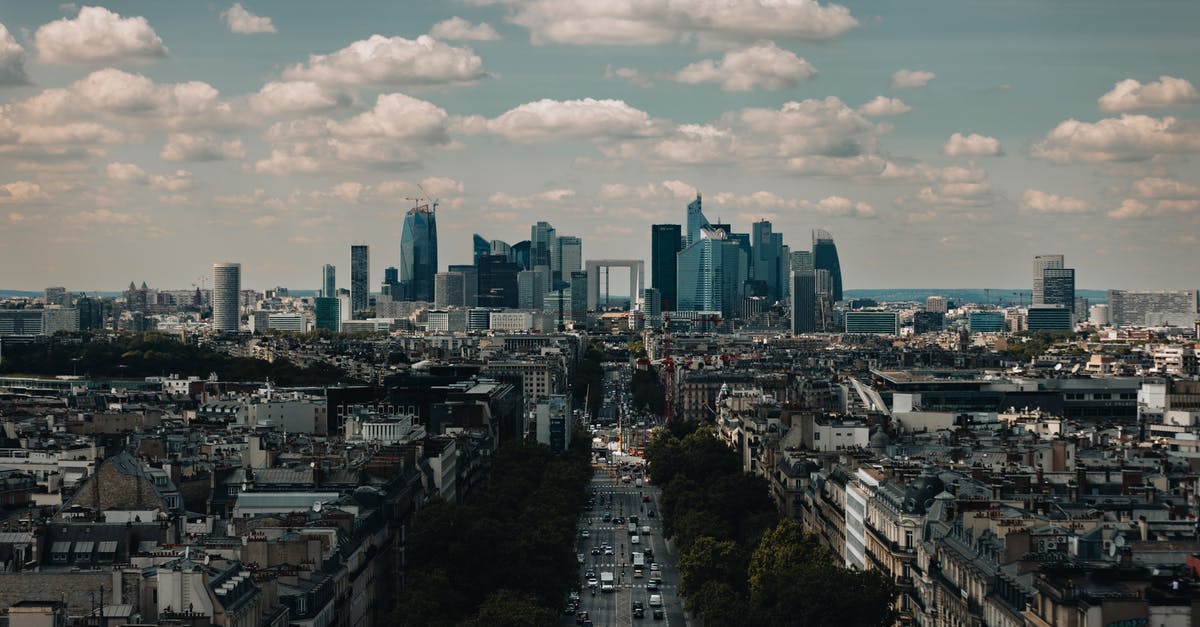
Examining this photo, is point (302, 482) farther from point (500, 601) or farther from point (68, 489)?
point (500, 601)

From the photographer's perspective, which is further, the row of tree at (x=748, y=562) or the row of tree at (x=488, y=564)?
the row of tree at (x=488, y=564)

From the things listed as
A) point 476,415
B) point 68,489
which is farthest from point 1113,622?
point 476,415

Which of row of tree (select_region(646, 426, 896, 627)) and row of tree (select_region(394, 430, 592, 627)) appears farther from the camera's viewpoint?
row of tree (select_region(394, 430, 592, 627))

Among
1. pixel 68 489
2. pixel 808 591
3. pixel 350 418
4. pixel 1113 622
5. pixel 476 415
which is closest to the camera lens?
pixel 1113 622

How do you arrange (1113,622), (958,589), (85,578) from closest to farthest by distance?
1. (1113,622)
2. (85,578)
3. (958,589)
